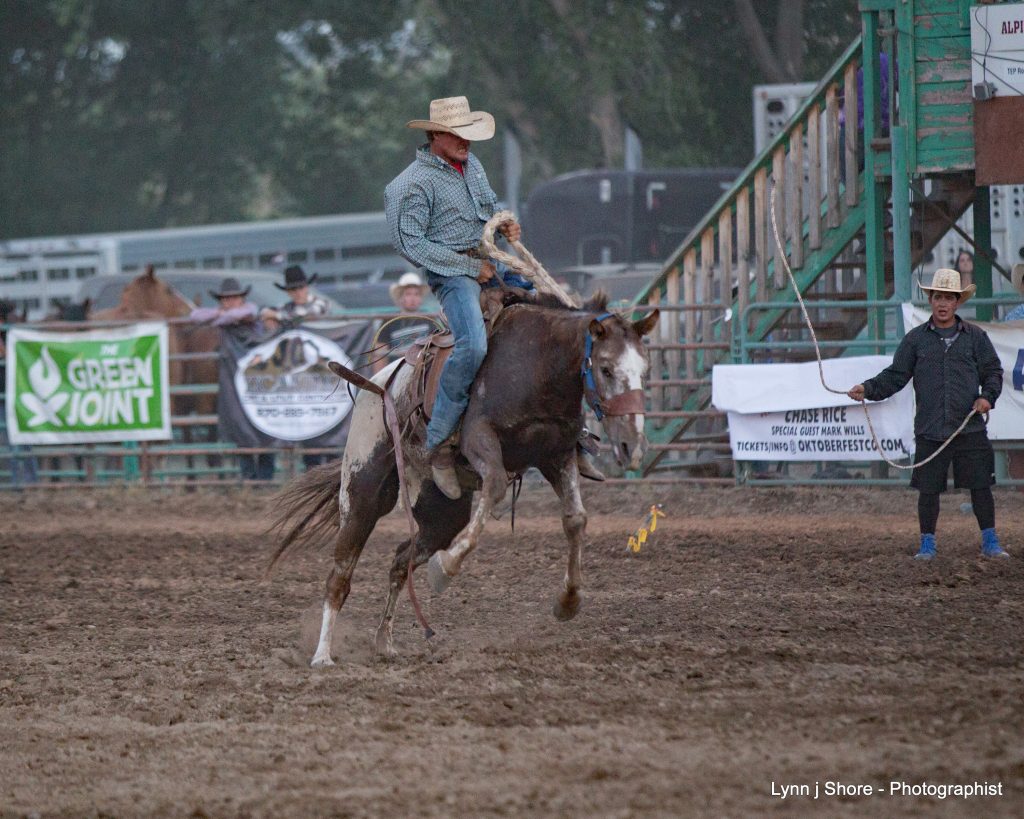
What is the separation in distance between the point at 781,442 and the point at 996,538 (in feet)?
10.4

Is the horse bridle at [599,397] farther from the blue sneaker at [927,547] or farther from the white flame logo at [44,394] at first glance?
the white flame logo at [44,394]

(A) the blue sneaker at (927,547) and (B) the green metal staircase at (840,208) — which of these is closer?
(A) the blue sneaker at (927,547)

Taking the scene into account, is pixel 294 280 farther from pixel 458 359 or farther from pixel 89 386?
pixel 458 359

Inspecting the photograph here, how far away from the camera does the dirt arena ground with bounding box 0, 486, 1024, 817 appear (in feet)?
14.3

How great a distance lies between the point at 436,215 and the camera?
675 cm

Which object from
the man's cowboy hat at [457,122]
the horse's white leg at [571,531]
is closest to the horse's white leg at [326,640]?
the horse's white leg at [571,531]

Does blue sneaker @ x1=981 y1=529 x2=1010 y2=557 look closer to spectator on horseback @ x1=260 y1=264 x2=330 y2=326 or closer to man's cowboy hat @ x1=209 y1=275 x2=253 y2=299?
spectator on horseback @ x1=260 y1=264 x2=330 y2=326

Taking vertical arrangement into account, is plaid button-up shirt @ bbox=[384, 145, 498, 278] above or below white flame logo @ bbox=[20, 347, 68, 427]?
above

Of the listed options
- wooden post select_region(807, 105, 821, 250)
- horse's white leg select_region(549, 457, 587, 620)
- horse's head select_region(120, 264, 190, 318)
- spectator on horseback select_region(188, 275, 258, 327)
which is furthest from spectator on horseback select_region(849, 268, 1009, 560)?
horse's head select_region(120, 264, 190, 318)

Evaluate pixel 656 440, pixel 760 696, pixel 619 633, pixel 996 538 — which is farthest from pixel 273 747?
pixel 656 440

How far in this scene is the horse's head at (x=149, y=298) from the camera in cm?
1628

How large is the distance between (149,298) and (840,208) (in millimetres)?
8022

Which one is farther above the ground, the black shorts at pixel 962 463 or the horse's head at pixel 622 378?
the horse's head at pixel 622 378

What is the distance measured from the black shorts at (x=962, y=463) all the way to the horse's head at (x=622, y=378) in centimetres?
363
